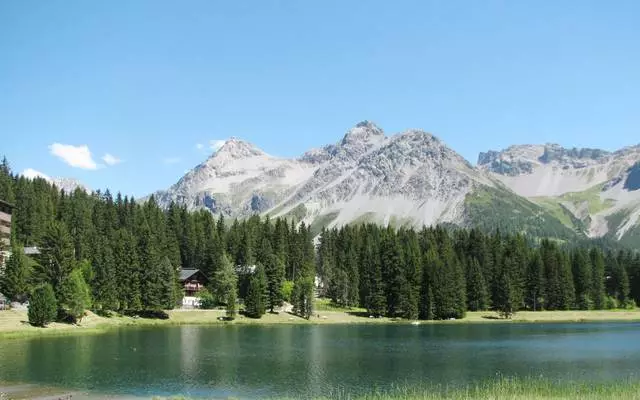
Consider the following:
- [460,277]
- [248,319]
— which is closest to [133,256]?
[248,319]

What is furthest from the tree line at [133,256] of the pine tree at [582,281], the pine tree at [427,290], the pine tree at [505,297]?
the pine tree at [582,281]

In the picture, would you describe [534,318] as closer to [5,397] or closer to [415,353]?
[415,353]

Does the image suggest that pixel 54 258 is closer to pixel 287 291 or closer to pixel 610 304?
pixel 287 291

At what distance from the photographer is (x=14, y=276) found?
111 m

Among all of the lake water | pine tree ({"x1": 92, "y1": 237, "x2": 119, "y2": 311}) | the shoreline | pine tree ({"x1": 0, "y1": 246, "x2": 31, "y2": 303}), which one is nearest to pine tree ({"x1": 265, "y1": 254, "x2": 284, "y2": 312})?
the shoreline

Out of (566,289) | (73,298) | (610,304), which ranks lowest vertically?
(610,304)

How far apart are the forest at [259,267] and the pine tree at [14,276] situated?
19cm

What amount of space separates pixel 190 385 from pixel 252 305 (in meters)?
86.7

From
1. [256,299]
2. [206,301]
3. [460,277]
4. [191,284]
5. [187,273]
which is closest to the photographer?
[256,299]

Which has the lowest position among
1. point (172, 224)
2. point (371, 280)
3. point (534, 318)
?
point (534, 318)

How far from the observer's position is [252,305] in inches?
5566

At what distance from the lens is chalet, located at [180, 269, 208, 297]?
159125 mm

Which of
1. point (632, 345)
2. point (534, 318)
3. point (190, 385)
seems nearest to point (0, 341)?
point (190, 385)

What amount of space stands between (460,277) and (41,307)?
331 ft
